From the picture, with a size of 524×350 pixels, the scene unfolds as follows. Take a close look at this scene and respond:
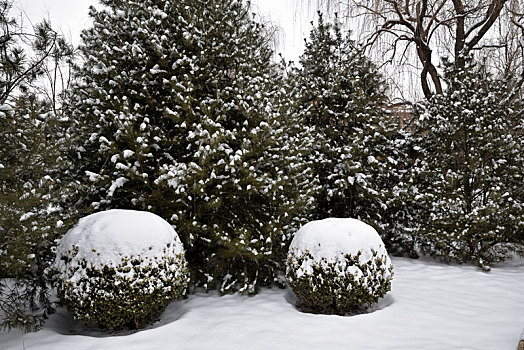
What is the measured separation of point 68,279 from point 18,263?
525 mm

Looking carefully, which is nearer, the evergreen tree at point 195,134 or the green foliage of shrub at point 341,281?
the green foliage of shrub at point 341,281

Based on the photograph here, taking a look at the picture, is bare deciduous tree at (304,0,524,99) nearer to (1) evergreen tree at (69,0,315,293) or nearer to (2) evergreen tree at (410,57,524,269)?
(2) evergreen tree at (410,57,524,269)

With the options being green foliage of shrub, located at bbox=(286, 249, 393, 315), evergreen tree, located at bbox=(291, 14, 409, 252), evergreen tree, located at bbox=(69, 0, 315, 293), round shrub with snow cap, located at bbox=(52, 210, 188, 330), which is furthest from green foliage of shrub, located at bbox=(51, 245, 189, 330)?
evergreen tree, located at bbox=(291, 14, 409, 252)

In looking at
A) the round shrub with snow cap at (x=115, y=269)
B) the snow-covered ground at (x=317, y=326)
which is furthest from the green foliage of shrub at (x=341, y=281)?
the round shrub with snow cap at (x=115, y=269)

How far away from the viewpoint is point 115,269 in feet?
11.2

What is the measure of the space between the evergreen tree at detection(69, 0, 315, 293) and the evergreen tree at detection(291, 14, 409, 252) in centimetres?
148

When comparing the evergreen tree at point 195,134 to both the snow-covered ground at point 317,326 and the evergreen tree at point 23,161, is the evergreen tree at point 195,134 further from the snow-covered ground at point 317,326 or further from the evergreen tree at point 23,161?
the evergreen tree at point 23,161

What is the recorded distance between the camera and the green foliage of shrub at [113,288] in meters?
3.40

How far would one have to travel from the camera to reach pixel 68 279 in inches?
137

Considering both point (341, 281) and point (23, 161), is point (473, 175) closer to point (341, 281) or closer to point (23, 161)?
point (341, 281)

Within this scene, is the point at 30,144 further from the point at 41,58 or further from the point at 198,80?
the point at 198,80

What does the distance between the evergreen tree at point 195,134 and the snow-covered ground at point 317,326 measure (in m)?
0.65

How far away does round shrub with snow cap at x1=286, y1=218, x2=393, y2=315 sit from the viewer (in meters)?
3.95

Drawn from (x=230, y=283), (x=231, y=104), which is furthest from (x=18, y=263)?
(x=231, y=104)
